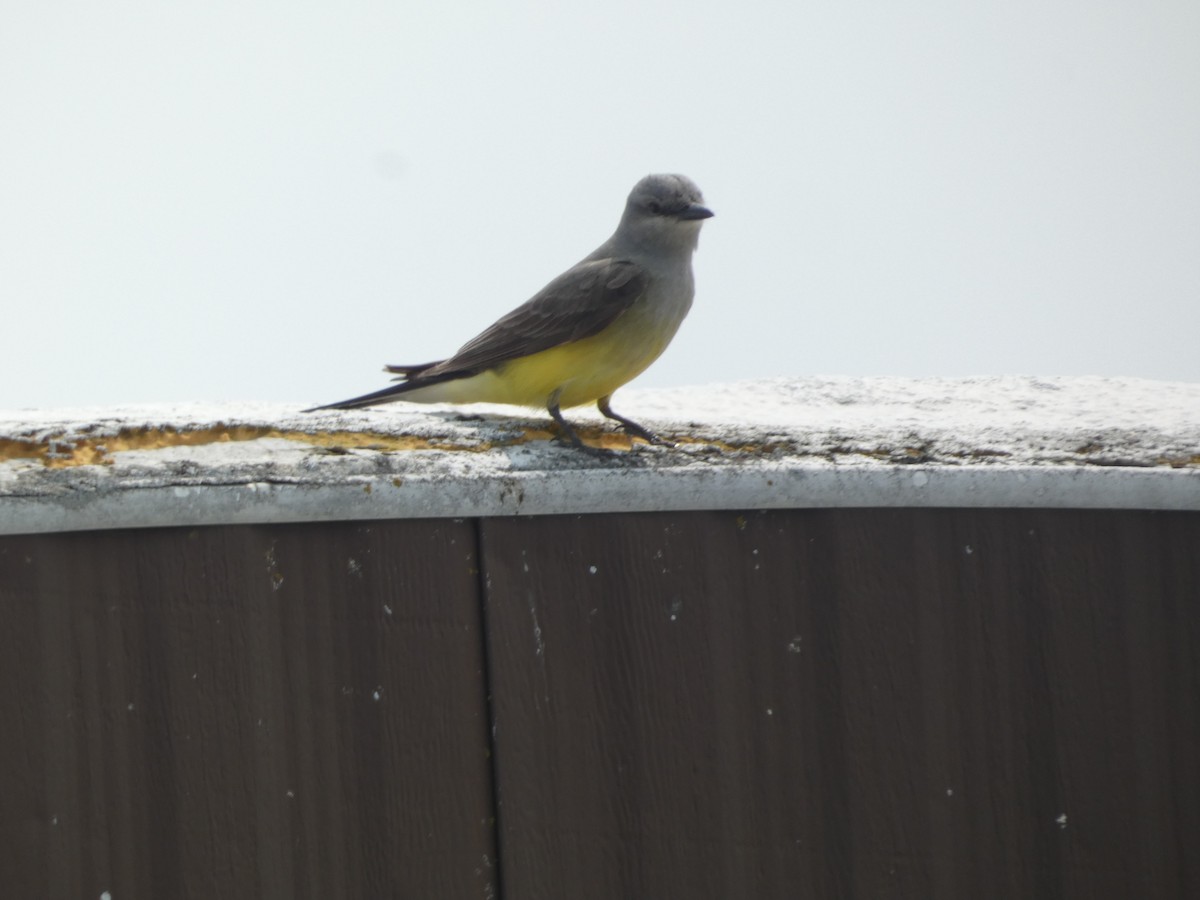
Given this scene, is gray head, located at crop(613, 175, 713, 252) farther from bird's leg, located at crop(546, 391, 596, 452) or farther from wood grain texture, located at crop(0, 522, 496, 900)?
wood grain texture, located at crop(0, 522, 496, 900)

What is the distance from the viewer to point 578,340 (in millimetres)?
3975

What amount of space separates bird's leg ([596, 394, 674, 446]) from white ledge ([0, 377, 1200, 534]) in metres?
0.06

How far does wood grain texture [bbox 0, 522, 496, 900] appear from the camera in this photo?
238cm

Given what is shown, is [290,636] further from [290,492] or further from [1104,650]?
[1104,650]

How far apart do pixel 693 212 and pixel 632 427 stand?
4.63 ft

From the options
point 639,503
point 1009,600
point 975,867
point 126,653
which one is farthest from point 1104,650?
point 126,653

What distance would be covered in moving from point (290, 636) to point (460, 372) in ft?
5.93

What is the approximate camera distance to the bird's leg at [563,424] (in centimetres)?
292

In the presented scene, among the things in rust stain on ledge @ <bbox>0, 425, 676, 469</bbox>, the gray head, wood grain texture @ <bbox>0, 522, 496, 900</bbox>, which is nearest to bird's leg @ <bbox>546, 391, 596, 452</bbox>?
rust stain on ledge @ <bbox>0, 425, 676, 469</bbox>

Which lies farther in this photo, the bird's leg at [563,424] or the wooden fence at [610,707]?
the bird's leg at [563,424]

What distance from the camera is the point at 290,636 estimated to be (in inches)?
96.3

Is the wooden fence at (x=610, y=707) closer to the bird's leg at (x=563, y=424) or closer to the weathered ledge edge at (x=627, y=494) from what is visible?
the weathered ledge edge at (x=627, y=494)

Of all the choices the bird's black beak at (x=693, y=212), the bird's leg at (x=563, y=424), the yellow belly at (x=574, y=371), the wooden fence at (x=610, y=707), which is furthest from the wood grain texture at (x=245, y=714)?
the bird's black beak at (x=693, y=212)

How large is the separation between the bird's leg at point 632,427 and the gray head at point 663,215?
2.23ft
